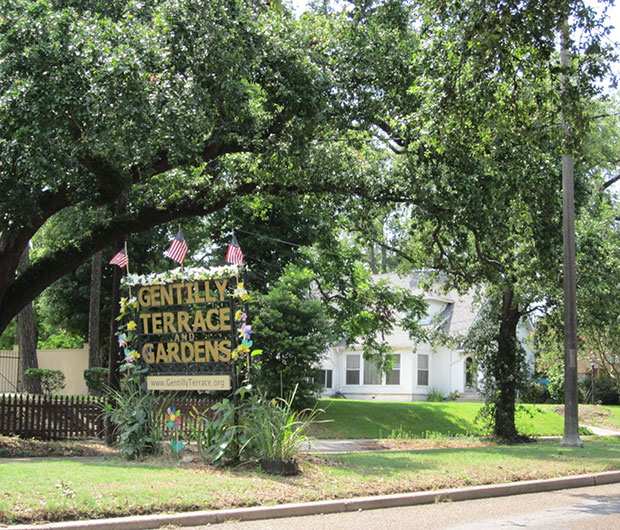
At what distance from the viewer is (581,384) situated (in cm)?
4466

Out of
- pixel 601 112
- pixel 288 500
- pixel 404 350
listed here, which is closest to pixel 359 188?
pixel 288 500

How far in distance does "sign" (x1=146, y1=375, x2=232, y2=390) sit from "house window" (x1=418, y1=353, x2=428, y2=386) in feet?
94.0

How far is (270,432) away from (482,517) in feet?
11.7

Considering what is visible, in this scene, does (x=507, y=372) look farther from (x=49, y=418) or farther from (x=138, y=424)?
(x=49, y=418)

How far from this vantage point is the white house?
129 feet

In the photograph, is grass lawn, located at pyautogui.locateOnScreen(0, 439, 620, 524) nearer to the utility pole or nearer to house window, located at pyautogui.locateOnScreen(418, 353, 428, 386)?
the utility pole

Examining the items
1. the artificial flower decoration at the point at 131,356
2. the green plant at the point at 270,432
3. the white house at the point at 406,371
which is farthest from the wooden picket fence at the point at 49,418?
the white house at the point at 406,371

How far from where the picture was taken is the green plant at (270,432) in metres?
11.0

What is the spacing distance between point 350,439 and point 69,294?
50.7 feet

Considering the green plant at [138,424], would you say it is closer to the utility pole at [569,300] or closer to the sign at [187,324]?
the sign at [187,324]

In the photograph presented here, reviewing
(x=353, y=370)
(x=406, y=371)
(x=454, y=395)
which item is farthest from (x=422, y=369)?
(x=353, y=370)

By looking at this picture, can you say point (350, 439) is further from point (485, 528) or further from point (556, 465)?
point (485, 528)

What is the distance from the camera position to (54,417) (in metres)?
17.4

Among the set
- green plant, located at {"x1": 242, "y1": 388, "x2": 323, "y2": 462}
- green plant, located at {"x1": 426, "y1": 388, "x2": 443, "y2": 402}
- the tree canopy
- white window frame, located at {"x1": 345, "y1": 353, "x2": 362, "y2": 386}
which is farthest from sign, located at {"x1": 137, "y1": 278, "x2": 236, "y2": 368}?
white window frame, located at {"x1": 345, "y1": 353, "x2": 362, "y2": 386}
